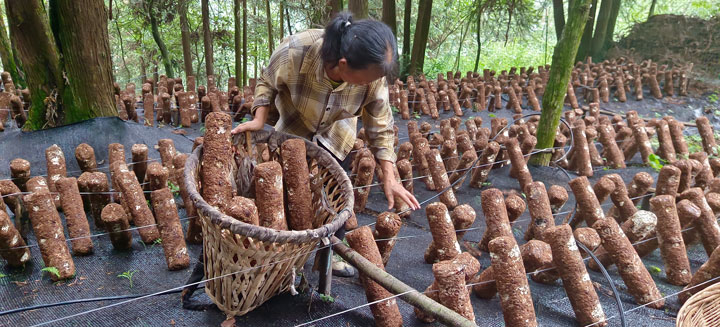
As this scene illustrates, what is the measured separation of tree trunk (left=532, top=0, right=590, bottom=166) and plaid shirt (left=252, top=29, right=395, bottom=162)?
2.81 meters

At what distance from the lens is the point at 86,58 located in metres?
4.07

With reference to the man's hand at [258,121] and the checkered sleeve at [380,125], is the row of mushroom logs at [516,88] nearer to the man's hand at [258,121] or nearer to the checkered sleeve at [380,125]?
the checkered sleeve at [380,125]

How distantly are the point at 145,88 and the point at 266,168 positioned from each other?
435cm

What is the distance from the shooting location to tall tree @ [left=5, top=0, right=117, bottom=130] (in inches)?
156

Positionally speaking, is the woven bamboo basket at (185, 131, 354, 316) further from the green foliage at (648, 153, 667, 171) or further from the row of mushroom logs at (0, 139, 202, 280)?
the green foliage at (648, 153, 667, 171)

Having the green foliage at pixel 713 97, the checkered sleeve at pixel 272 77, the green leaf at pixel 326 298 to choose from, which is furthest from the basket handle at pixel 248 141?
the green foliage at pixel 713 97

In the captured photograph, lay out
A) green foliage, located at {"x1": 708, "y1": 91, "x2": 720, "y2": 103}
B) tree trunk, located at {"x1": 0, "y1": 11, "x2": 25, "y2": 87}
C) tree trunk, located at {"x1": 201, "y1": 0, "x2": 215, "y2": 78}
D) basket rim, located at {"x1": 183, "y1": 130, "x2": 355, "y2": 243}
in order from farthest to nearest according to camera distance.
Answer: green foliage, located at {"x1": 708, "y1": 91, "x2": 720, "y2": 103}
tree trunk, located at {"x1": 201, "y1": 0, "x2": 215, "y2": 78}
tree trunk, located at {"x1": 0, "y1": 11, "x2": 25, "y2": 87}
basket rim, located at {"x1": 183, "y1": 130, "x2": 355, "y2": 243}

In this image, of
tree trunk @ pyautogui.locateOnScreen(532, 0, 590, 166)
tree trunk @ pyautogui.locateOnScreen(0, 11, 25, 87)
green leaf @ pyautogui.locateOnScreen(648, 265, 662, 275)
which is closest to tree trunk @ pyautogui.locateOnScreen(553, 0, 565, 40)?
tree trunk @ pyautogui.locateOnScreen(532, 0, 590, 166)

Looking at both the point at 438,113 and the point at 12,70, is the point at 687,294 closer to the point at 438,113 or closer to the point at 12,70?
the point at 438,113

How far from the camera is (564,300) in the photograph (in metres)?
2.61

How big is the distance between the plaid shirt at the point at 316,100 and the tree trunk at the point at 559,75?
111 inches

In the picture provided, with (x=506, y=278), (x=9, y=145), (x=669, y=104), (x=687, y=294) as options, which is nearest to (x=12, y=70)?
(x=9, y=145)

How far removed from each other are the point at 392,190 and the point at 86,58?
338 cm

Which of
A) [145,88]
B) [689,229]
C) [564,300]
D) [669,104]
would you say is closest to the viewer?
[564,300]
